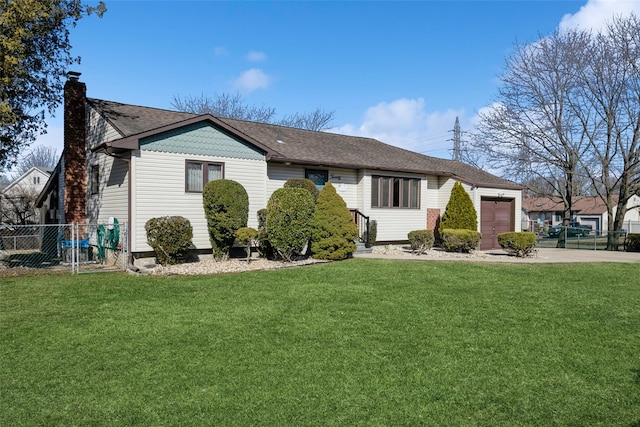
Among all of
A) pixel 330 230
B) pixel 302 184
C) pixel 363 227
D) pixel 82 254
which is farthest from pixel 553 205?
pixel 82 254

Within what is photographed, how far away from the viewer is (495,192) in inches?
796

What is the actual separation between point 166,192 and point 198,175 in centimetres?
108

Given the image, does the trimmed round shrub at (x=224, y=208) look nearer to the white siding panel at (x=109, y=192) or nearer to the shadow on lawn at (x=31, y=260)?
the white siding panel at (x=109, y=192)

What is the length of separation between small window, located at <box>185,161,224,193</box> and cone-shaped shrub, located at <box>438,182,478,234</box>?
29.9ft

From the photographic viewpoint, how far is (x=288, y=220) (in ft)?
40.2

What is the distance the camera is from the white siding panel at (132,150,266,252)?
12.1 meters

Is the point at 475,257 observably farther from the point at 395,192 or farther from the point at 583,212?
the point at 583,212

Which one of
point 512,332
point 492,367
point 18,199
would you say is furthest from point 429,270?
point 18,199

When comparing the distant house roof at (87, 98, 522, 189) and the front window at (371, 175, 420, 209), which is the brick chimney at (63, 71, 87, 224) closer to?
the distant house roof at (87, 98, 522, 189)

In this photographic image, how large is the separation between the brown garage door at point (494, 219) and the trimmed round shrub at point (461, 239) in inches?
136

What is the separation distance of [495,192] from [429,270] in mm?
10227

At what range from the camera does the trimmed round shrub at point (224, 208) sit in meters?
12.3

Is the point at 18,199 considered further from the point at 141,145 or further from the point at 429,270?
the point at 429,270

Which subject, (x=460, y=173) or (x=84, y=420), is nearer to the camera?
(x=84, y=420)
